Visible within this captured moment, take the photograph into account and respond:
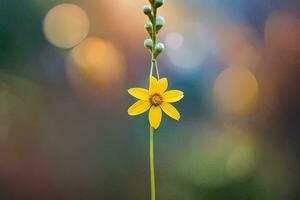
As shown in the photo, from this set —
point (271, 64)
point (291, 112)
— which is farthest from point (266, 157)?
point (271, 64)

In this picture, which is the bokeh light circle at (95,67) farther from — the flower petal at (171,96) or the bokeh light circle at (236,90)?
the flower petal at (171,96)

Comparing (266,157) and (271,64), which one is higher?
(271,64)

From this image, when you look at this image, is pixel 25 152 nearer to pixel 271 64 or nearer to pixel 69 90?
pixel 69 90

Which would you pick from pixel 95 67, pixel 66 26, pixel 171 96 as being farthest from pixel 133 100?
pixel 171 96

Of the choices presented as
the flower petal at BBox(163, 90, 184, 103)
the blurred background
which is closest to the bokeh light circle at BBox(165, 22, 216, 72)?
the blurred background

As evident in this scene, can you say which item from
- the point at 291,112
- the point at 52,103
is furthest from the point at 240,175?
the point at 52,103

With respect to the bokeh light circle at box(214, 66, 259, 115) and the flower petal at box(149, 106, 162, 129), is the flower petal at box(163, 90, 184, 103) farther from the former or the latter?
the bokeh light circle at box(214, 66, 259, 115)

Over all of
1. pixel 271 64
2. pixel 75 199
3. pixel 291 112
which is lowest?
pixel 75 199
